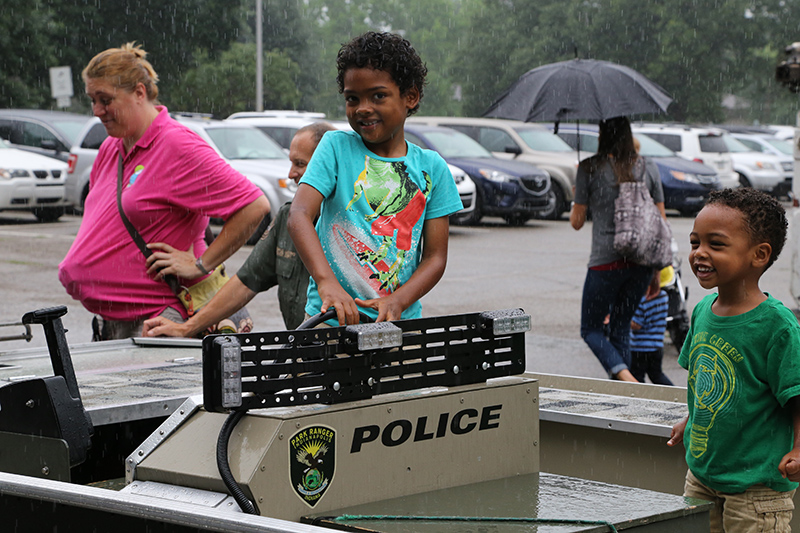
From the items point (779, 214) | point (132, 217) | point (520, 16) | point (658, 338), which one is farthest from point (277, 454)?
point (520, 16)

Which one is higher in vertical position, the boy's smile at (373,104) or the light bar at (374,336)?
the boy's smile at (373,104)

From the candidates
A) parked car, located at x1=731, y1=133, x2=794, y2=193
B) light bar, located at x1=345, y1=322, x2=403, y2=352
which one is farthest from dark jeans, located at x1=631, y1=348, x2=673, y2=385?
parked car, located at x1=731, y1=133, x2=794, y2=193

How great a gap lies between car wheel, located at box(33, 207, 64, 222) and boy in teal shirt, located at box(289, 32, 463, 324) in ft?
59.0

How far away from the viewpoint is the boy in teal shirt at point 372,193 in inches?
121

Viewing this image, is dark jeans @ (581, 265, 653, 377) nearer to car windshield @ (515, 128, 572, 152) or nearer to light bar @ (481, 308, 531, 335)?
light bar @ (481, 308, 531, 335)

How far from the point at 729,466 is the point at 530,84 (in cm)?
555

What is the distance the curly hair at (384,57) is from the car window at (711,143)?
935 inches

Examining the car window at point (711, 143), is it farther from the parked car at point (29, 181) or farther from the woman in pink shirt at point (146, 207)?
the woman in pink shirt at point (146, 207)

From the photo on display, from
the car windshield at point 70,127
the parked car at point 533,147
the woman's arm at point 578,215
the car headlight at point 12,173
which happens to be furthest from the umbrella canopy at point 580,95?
the car windshield at point 70,127

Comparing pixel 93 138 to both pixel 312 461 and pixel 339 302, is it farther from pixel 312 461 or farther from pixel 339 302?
pixel 312 461

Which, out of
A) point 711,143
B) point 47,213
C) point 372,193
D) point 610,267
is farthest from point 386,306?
point 711,143

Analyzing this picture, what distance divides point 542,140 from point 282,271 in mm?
19528

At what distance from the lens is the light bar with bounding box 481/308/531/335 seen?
279cm

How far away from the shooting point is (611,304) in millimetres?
6633
